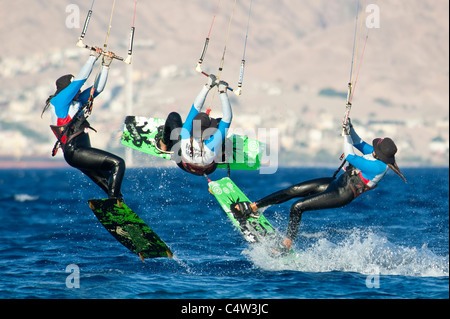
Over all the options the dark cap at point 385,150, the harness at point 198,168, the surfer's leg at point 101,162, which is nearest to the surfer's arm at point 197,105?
the harness at point 198,168

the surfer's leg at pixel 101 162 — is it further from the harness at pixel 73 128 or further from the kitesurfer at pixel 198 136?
the kitesurfer at pixel 198 136

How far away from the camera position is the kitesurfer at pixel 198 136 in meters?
11.8

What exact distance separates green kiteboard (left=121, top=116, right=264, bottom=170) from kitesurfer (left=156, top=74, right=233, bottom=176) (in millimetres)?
370

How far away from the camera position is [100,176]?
41.3 ft

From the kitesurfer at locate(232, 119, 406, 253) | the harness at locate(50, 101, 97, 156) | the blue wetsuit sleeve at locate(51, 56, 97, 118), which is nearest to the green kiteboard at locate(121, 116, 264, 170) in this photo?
the kitesurfer at locate(232, 119, 406, 253)

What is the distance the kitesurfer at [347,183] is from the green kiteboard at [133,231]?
5.01 ft

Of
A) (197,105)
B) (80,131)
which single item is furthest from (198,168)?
(80,131)

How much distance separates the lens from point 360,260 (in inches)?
517

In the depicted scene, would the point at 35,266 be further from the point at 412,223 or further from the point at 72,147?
the point at 412,223

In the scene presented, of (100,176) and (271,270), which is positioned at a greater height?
(100,176)

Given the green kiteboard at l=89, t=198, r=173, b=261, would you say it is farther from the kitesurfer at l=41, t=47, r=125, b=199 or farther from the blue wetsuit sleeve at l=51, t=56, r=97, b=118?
the blue wetsuit sleeve at l=51, t=56, r=97, b=118

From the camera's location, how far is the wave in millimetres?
12692
